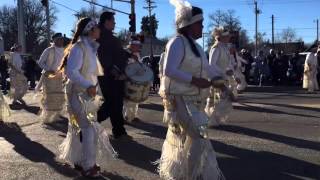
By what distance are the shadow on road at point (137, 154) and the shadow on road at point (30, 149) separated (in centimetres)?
89

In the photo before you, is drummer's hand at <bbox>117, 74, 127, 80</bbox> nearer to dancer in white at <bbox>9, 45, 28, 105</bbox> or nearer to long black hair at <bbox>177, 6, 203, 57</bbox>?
long black hair at <bbox>177, 6, 203, 57</bbox>

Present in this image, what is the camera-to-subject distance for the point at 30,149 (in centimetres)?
918

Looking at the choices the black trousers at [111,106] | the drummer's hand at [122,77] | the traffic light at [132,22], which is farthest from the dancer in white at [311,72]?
the traffic light at [132,22]

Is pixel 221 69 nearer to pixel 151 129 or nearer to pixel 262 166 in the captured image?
pixel 151 129

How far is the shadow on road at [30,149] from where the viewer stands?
7.78 metres

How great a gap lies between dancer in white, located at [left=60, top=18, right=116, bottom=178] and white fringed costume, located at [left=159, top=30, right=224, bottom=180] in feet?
3.51

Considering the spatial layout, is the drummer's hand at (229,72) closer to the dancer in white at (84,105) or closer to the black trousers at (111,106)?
the black trousers at (111,106)

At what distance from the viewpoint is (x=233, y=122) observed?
38.9ft

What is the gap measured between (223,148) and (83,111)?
2.51 m

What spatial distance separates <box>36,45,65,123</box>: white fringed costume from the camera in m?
12.3

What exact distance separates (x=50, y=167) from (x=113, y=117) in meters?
2.25

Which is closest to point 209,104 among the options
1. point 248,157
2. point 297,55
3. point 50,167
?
point 248,157

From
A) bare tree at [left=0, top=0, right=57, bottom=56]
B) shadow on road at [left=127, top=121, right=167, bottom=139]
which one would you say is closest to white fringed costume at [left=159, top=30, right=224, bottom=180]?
shadow on road at [left=127, top=121, right=167, bottom=139]

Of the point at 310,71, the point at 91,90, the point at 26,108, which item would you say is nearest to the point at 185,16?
the point at 91,90
